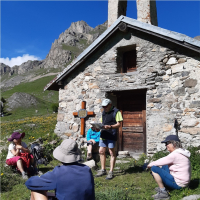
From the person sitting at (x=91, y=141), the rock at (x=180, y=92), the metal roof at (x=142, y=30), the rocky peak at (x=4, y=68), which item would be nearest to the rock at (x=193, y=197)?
the rock at (x=180, y=92)

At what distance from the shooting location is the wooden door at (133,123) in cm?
655

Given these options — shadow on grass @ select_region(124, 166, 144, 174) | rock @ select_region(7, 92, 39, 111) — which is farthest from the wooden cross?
rock @ select_region(7, 92, 39, 111)

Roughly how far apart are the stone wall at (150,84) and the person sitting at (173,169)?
2334 millimetres

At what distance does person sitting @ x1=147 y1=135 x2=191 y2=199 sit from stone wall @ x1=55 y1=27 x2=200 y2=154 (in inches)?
91.9

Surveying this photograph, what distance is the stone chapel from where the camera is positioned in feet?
17.5

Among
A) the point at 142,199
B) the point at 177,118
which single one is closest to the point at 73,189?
the point at 142,199

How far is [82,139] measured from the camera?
6730 millimetres

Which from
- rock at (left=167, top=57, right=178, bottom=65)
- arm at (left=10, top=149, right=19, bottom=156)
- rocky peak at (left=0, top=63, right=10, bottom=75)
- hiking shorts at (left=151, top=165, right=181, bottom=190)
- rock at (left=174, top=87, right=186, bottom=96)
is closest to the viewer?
hiking shorts at (left=151, top=165, right=181, bottom=190)

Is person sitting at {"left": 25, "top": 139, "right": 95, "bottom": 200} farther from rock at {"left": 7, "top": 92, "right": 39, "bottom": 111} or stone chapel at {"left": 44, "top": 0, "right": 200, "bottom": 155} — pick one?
rock at {"left": 7, "top": 92, "right": 39, "bottom": 111}

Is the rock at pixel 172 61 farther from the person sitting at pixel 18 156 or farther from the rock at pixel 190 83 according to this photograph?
the person sitting at pixel 18 156

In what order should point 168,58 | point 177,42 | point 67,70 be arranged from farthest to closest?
point 67,70 → point 168,58 → point 177,42

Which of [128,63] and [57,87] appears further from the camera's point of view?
[57,87]

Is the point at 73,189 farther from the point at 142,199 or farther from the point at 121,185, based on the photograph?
the point at 121,185

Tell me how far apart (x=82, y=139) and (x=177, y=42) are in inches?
169
